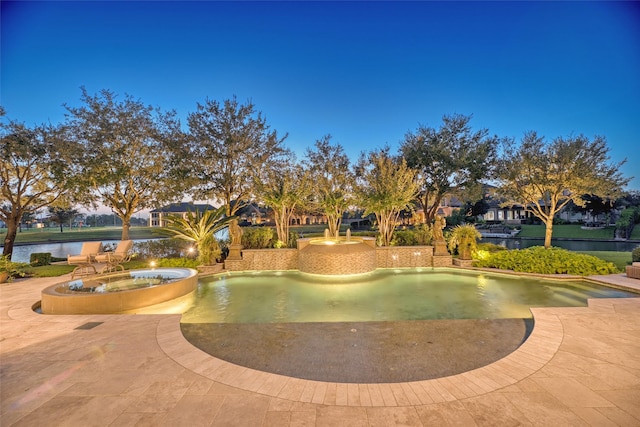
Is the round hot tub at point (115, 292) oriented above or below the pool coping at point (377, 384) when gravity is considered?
above

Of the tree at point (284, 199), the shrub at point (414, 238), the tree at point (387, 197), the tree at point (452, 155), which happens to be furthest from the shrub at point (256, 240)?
the tree at point (452, 155)

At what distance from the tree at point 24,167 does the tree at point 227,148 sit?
20.5ft

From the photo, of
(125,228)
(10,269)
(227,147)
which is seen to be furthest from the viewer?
(227,147)

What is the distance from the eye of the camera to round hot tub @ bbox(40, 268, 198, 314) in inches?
246

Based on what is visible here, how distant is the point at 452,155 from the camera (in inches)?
691

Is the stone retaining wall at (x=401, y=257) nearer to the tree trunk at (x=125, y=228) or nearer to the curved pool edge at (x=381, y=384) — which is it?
the curved pool edge at (x=381, y=384)

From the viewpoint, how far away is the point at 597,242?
2500 cm

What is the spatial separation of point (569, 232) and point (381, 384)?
39.2m

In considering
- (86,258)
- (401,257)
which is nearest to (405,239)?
(401,257)

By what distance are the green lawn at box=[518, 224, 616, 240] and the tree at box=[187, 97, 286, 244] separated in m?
30.6

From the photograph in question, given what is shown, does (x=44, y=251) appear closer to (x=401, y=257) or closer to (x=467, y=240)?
(x=401, y=257)

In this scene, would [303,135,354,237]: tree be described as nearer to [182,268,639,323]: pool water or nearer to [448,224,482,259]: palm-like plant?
[448,224,482,259]: palm-like plant

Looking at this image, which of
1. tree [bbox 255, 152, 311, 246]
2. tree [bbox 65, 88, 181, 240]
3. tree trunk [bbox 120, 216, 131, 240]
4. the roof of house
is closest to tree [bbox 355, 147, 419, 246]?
tree [bbox 255, 152, 311, 246]

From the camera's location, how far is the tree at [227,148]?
16.4m
